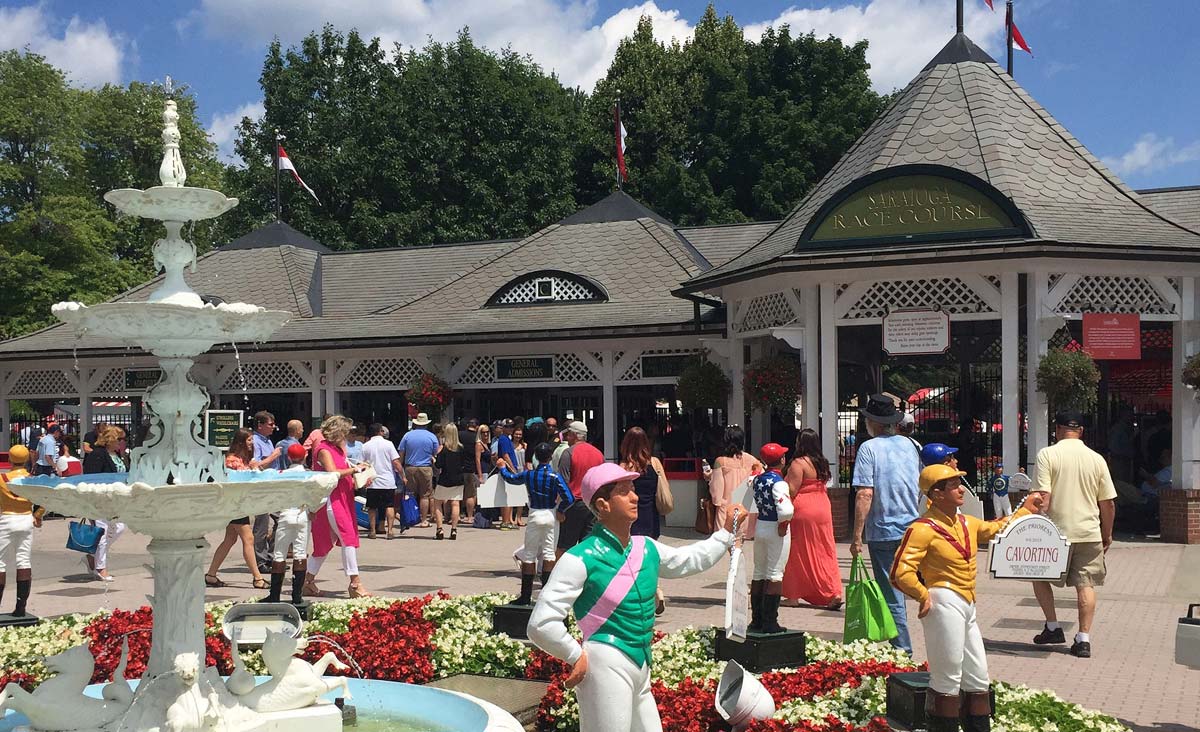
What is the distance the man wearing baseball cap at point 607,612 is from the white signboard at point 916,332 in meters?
11.9

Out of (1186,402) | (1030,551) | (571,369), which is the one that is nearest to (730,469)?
(1030,551)

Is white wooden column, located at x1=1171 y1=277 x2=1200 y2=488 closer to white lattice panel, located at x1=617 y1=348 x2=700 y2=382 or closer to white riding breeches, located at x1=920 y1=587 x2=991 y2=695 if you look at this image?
white lattice panel, located at x1=617 y1=348 x2=700 y2=382

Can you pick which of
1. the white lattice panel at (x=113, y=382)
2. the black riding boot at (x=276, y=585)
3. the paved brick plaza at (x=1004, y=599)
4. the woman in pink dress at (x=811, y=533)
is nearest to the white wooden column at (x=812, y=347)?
the paved brick plaza at (x=1004, y=599)

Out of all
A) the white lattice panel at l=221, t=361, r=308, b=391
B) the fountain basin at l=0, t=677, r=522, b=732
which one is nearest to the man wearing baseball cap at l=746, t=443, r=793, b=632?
the fountain basin at l=0, t=677, r=522, b=732

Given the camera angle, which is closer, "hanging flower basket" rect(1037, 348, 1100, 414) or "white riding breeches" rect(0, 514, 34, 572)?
"white riding breeches" rect(0, 514, 34, 572)

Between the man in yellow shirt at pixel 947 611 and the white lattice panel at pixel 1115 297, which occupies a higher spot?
the white lattice panel at pixel 1115 297

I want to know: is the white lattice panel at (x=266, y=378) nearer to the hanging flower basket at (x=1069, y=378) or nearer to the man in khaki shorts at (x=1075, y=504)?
the hanging flower basket at (x=1069, y=378)

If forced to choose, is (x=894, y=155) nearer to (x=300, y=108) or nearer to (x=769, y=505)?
(x=769, y=505)

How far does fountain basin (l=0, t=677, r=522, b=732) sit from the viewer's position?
20.0ft

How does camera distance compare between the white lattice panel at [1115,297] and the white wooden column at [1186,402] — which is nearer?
the white lattice panel at [1115,297]

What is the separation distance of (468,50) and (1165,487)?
1405 inches

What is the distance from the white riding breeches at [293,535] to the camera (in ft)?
36.1

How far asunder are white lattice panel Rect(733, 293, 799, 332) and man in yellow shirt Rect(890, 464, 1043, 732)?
11.2 m

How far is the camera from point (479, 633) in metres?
9.05
